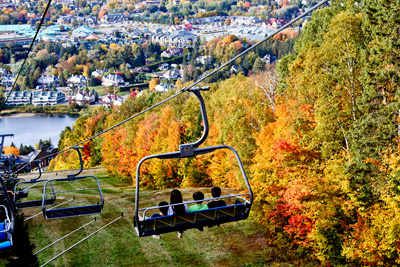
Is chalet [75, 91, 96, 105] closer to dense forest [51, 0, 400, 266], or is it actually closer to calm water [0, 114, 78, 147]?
calm water [0, 114, 78, 147]

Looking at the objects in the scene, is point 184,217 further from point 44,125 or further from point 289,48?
point 44,125

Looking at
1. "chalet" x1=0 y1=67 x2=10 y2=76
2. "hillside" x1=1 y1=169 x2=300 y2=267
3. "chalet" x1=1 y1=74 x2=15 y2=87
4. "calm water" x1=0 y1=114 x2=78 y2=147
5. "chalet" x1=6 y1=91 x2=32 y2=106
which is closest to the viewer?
"hillside" x1=1 y1=169 x2=300 y2=267

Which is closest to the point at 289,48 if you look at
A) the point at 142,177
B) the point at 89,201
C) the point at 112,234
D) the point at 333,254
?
the point at 142,177

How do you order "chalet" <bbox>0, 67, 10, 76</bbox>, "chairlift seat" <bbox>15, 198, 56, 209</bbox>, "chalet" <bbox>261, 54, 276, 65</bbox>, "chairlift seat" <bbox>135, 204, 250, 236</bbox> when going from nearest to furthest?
1. "chairlift seat" <bbox>135, 204, 250, 236</bbox>
2. "chairlift seat" <bbox>15, 198, 56, 209</bbox>
3. "chalet" <bbox>261, 54, 276, 65</bbox>
4. "chalet" <bbox>0, 67, 10, 76</bbox>

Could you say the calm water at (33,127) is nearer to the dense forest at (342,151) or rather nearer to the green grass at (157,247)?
the green grass at (157,247)

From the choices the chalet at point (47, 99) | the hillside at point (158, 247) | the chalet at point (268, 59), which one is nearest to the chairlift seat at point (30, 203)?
the hillside at point (158, 247)

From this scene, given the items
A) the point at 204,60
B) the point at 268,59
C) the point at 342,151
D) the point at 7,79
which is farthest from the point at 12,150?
the point at 342,151

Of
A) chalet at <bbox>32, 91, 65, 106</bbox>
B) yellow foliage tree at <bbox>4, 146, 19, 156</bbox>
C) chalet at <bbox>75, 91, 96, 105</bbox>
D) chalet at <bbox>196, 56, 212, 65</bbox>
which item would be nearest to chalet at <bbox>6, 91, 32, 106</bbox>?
chalet at <bbox>32, 91, 65, 106</bbox>
